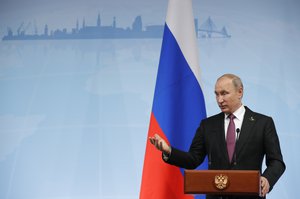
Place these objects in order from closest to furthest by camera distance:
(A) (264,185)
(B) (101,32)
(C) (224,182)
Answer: (C) (224,182) < (A) (264,185) < (B) (101,32)

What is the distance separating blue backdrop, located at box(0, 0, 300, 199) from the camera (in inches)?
183

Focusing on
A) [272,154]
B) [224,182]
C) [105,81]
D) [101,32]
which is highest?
[101,32]

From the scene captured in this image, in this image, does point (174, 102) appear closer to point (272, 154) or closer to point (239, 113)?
point (239, 113)

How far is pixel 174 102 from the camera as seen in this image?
379cm

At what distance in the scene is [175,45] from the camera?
12.8 feet

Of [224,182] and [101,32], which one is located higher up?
[101,32]

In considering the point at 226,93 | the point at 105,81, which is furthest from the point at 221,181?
the point at 105,81

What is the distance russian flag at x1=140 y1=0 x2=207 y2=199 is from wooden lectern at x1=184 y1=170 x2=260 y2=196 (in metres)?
1.22

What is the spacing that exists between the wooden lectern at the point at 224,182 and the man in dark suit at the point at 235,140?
0.35m

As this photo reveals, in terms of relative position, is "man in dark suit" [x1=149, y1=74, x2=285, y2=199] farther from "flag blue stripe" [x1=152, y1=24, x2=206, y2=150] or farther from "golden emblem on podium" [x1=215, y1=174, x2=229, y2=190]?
"flag blue stripe" [x1=152, y1=24, x2=206, y2=150]

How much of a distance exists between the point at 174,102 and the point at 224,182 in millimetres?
1447

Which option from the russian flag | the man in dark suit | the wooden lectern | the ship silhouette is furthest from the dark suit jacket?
the ship silhouette

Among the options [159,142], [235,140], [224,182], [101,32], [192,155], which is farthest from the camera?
[101,32]

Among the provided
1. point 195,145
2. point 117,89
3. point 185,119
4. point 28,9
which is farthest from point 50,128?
point 195,145
